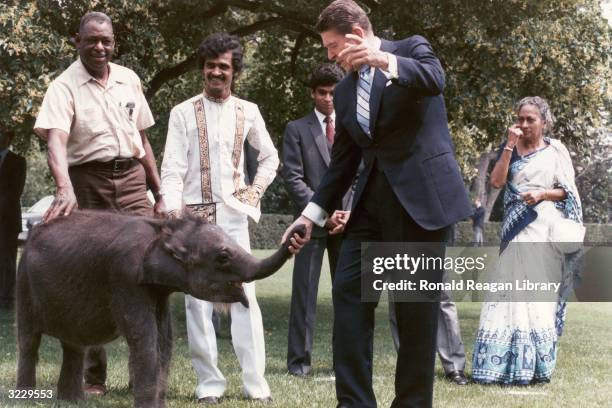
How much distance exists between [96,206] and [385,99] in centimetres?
279

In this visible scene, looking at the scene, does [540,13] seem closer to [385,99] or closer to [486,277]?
[486,277]

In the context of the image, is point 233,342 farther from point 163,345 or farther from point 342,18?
point 342,18

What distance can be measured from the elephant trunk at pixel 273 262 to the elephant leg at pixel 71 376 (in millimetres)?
1899

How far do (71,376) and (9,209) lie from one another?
397 inches

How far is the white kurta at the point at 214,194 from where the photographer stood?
7.14 meters

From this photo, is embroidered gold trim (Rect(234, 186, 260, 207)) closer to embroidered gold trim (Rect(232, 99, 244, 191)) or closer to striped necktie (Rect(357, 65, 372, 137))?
embroidered gold trim (Rect(232, 99, 244, 191))

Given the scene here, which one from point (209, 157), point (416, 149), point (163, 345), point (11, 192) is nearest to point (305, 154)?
point (209, 157)

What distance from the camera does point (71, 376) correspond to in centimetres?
652

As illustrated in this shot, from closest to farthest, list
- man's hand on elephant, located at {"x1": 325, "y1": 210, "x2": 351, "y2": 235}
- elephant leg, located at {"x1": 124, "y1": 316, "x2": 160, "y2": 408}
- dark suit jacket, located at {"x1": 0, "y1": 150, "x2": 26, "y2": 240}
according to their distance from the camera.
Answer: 1. elephant leg, located at {"x1": 124, "y1": 316, "x2": 160, "y2": 408}
2. man's hand on elephant, located at {"x1": 325, "y1": 210, "x2": 351, "y2": 235}
3. dark suit jacket, located at {"x1": 0, "y1": 150, "x2": 26, "y2": 240}

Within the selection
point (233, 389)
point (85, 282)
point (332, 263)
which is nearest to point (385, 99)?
point (85, 282)

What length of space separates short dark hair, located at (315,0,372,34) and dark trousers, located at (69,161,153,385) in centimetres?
250

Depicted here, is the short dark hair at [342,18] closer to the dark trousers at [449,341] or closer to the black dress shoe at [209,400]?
the black dress shoe at [209,400]

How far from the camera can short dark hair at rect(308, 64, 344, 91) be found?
9.02 metres

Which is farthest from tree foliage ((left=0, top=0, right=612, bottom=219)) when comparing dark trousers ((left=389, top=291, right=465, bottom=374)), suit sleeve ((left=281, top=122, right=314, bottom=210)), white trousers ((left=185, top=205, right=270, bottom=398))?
dark trousers ((left=389, top=291, right=465, bottom=374))
